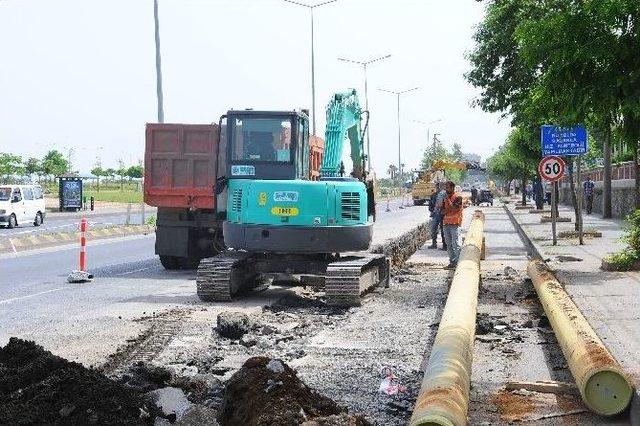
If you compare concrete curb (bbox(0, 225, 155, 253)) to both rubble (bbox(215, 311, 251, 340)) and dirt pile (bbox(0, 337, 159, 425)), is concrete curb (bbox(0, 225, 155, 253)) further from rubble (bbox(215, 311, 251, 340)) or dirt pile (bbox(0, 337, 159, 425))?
dirt pile (bbox(0, 337, 159, 425))

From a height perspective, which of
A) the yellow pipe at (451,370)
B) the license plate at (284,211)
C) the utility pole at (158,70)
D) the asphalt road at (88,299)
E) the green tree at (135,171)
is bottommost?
the asphalt road at (88,299)

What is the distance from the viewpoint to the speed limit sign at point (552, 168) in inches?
902

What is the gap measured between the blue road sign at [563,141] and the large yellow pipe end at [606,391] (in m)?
16.9

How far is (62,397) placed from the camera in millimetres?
6434

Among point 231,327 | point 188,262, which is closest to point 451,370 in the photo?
point 231,327

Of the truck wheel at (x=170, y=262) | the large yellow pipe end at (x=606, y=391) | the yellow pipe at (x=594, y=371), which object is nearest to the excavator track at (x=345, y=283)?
the yellow pipe at (x=594, y=371)

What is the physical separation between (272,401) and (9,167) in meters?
77.5

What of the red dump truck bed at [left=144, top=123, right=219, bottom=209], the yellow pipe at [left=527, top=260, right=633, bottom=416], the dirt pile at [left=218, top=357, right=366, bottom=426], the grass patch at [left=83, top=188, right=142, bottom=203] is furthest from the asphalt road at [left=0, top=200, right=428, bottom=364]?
the grass patch at [left=83, top=188, right=142, bottom=203]

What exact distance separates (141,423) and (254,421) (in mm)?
750

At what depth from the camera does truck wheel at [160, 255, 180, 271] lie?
768 inches

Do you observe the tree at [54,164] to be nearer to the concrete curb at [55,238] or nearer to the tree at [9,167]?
the tree at [9,167]

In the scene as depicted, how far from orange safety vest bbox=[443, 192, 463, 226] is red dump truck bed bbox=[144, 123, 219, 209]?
16.1ft

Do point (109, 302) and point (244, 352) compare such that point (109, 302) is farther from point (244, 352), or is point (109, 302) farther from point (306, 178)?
point (244, 352)

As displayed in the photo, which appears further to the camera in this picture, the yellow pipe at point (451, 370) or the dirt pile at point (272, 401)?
the dirt pile at point (272, 401)
